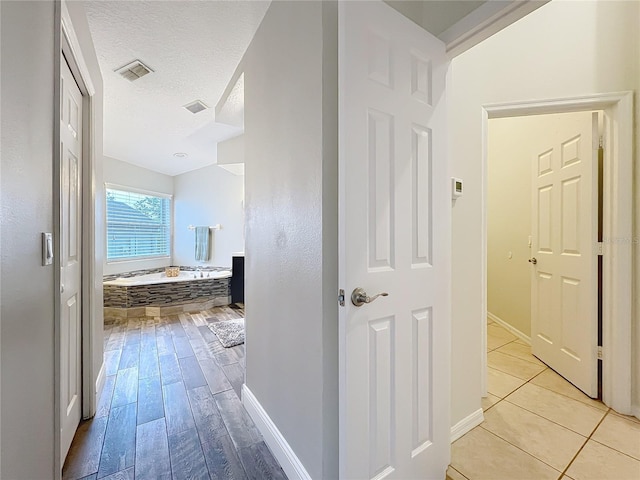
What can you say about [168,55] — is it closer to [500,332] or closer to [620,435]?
[620,435]

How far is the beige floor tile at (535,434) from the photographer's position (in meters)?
1.49

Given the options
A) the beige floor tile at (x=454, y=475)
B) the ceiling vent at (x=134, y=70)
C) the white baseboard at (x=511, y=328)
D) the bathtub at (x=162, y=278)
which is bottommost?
the beige floor tile at (x=454, y=475)

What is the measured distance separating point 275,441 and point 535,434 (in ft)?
5.04

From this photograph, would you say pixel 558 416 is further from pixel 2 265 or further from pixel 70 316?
pixel 70 316

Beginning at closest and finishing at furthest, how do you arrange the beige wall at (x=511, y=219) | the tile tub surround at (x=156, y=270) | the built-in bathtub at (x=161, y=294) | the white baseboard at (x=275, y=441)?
the white baseboard at (x=275, y=441), the beige wall at (x=511, y=219), the built-in bathtub at (x=161, y=294), the tile tub surround at (x=156, y=270)

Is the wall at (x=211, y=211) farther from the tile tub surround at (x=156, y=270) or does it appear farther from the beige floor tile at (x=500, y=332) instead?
the beige floor tile at (x=500, y=332)

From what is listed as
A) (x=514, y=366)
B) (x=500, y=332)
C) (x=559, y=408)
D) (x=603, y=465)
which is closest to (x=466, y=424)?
(x=603, y=465)

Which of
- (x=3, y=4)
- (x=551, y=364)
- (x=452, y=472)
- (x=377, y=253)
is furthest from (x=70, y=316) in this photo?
(x=551, y=364)

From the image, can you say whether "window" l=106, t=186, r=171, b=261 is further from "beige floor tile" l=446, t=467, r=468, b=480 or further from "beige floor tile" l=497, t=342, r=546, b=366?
"beige floor tile" l=497, t=342, r=546, b=366

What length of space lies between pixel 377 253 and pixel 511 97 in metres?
1.64

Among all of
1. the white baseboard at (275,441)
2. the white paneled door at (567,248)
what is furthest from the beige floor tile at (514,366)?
the white baseboard at (275,441)

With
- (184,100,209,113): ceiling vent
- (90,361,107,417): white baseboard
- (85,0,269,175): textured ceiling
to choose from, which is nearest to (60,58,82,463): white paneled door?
(90,361,107,417): white baseboard

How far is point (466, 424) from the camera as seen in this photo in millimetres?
1653

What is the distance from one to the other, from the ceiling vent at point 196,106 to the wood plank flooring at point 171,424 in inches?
102
